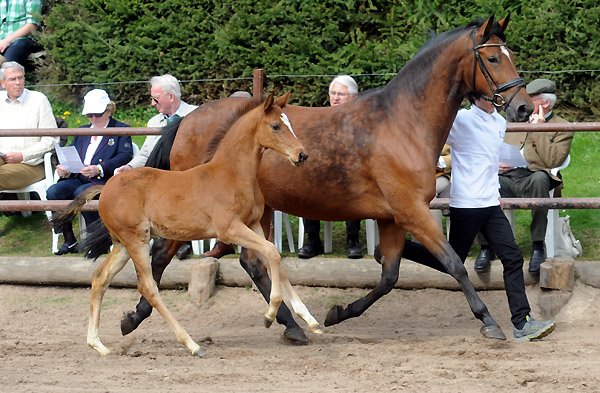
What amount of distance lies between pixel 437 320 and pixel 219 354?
1969mm

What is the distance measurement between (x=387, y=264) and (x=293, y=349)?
2.92 ft

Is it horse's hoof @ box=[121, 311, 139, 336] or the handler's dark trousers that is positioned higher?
the handler's dark trousers

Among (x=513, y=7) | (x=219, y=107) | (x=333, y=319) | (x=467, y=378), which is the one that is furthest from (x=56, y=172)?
(x=513, y=7)

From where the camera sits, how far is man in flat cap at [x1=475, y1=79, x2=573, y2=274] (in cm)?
729

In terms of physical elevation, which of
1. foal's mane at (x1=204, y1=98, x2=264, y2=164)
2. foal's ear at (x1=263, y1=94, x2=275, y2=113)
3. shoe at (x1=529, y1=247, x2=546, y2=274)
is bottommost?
shoe at (x1=529, y1=247, x2=546, y2=274)

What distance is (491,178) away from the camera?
239 inches

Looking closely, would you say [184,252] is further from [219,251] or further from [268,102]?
[268,102]

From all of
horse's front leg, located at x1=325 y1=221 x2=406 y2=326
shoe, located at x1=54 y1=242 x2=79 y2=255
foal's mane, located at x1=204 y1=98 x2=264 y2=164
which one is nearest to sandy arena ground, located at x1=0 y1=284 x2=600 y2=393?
horse's front leg, located at x1=325 y1=221 x2=406 y2=326

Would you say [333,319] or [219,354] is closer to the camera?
[219,354]

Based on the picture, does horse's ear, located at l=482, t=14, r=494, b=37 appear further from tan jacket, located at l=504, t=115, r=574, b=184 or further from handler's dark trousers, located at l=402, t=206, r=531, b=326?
tan jacket, located at l=504, t=115, r=574, b=184

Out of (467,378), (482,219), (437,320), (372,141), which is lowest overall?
(437,320)

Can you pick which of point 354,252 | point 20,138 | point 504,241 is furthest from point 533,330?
point 20,138

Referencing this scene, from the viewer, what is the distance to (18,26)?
1151 centimetres

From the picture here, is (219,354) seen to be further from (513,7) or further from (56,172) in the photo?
(513,7)
